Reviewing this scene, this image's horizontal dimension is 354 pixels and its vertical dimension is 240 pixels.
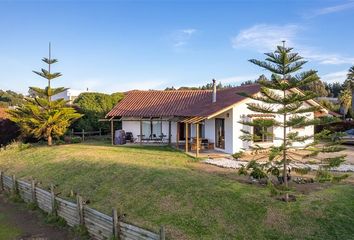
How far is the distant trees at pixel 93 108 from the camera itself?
109 ft

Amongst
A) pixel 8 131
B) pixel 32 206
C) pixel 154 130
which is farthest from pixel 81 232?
pixel 8 131

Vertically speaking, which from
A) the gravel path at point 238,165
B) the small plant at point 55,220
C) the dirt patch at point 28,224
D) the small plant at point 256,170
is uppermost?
the small plant at point 256,170

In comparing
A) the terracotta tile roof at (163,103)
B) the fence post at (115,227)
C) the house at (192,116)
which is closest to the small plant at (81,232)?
the fence post at (115,227)

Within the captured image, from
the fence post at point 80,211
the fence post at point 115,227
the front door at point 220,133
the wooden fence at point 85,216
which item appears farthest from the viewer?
the front door at point 220,133

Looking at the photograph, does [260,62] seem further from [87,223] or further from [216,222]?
[87,223]

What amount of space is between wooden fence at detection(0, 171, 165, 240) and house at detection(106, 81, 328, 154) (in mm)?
9656

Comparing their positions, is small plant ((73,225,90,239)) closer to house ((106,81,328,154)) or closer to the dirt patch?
the dirt patch

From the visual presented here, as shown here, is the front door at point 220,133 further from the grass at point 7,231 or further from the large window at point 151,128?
the grass at point 7,231

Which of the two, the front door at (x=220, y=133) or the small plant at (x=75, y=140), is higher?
the front door at (x=220, y=133)

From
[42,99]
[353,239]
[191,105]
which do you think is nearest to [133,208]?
[353,239]

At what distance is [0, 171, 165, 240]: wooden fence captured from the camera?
32.4 feet

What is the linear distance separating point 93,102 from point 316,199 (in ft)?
89.7

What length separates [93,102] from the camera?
116 feet

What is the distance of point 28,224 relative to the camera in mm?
13438
